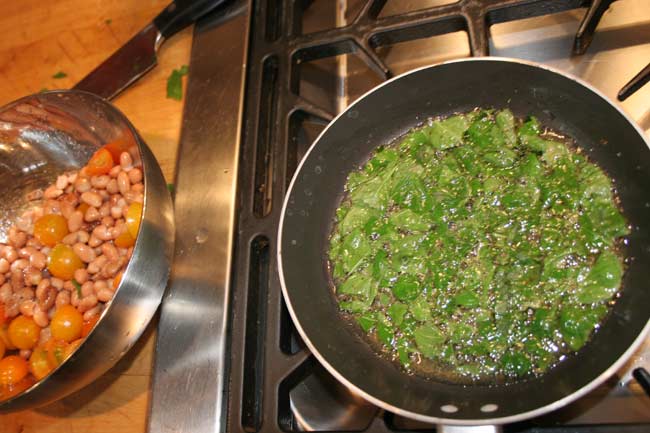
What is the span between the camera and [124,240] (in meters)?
1.43

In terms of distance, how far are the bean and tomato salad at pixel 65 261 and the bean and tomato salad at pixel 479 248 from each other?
0.63 m

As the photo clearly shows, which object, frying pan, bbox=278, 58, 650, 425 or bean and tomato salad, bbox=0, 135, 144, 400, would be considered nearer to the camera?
frying pan, bbox=278, 58, 650, 425

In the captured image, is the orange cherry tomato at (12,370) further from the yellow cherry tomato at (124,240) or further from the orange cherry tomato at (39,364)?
the yellow cherry tomato at (124,240)

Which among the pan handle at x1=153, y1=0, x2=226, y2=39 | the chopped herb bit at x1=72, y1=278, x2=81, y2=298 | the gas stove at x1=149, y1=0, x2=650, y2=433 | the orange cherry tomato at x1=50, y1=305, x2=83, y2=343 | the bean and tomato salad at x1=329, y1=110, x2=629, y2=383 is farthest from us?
the pan handle at x1=153, y1=0, x2=226, y2=39

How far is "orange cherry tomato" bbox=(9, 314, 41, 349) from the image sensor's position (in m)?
1.39

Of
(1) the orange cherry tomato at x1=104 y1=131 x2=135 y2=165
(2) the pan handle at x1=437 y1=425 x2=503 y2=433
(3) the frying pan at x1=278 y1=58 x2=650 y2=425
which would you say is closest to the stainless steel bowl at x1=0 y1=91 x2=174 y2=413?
(1) the orange cherry tomato at x1=104 y1=131 x2=135 y2=165

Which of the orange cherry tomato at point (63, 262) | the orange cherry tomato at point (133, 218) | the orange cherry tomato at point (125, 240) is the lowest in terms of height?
the orange cherry tomato at point (63, 262)

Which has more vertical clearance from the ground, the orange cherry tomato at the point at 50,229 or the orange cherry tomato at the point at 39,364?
the orange cherry tomato at the point at 50,229

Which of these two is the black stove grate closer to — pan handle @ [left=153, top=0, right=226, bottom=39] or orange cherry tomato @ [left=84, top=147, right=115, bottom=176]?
pan handle @ [left=153, top=0, right=226, bottom=39]

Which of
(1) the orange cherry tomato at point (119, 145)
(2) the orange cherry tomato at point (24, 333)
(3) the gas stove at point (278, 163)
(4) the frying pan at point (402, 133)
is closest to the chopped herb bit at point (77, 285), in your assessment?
(2) the orange cherry tomato at point (24, 333)

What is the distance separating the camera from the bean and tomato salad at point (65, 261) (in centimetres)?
135

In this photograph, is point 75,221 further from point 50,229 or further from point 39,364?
point 39,364

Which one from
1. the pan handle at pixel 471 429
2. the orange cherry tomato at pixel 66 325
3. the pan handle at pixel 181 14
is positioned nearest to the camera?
the pan handle at pixel 471 429

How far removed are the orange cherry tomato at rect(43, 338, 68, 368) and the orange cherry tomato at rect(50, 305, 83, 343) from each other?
1cm
